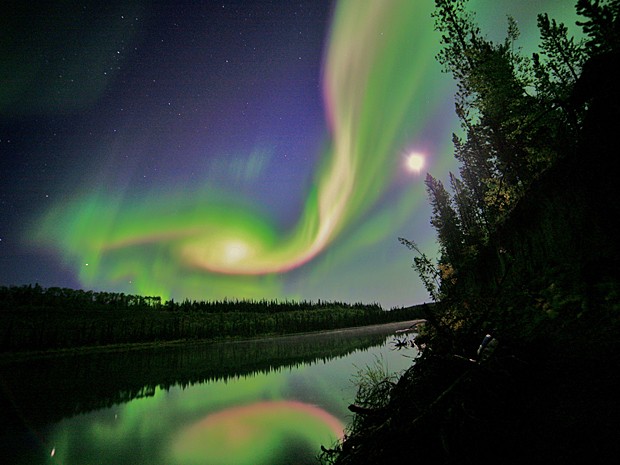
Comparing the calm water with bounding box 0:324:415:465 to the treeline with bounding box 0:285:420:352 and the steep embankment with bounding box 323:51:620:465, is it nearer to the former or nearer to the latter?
the steep embankment with bounding box 323:51:620:465

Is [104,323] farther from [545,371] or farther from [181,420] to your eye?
[545,371]

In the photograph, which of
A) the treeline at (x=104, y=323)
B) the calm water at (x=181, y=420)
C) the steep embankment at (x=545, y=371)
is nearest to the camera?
the steep embankment at (x=545, y=371)

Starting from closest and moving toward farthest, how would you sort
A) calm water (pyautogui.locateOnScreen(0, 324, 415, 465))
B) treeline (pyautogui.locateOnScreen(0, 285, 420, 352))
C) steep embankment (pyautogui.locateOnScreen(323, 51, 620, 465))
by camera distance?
steep embankment (pyautogui.locateOnScreen(323, 51, 620, 465))
calm water (pyautogui.locateOnScreen(0, 324, 415, 465))
treeline (pyautogui.locateOnScreen(0, 285, 420, 352))

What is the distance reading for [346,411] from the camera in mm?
16328

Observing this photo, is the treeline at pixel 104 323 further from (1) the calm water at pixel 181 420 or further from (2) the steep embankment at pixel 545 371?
(2) the steep embankment at pixel 545 371

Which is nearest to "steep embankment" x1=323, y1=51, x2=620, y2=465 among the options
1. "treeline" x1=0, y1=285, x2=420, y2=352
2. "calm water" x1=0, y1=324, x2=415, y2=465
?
"calm water" x1=0, y1=324, x2=415, y2=465

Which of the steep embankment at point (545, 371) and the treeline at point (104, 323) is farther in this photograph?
the treeline at point (104, 323)

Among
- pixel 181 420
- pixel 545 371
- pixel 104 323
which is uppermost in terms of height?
pixel 104 323

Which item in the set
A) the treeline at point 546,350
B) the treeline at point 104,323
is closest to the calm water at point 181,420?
the treeline at point 546,350

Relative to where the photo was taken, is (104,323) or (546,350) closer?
(546,350)

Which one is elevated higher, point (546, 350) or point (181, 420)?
point (546, 350)

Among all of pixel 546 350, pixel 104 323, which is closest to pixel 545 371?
Answer: pixel 546 350

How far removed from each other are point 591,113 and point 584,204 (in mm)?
2548

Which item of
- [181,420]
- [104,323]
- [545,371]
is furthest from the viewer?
[104,323]
